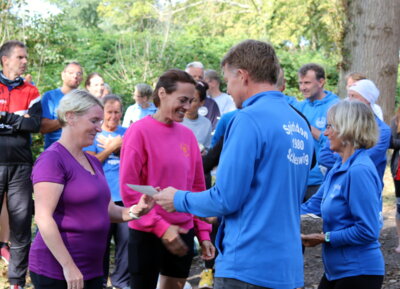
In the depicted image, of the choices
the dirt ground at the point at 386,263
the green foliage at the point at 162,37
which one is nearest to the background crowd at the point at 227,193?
the dirt ground at the point at 386,263

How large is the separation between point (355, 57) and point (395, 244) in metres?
4.17

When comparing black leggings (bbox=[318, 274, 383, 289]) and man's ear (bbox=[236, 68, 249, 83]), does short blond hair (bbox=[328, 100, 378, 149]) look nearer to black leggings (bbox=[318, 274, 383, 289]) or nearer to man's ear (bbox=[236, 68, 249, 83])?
black leggings (bbox=[318, 274, 383, 289])

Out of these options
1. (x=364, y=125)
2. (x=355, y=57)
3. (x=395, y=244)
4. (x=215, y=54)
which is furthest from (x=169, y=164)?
(x=215, y=54)

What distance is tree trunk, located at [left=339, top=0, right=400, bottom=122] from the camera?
10.6 metres

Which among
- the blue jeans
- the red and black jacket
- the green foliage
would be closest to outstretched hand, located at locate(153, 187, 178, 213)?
the blue jeans

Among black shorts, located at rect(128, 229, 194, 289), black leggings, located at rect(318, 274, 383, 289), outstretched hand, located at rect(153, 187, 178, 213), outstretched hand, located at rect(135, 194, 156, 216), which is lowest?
black shorts, located at rect(128, 229, 194, 289)

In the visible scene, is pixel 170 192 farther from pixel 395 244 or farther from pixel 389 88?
pixel 389 88

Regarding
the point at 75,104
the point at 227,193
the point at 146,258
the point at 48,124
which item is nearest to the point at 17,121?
the point at 48,124

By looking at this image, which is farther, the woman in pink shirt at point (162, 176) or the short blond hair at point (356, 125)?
the woman in pink shirt at point (162, 176)

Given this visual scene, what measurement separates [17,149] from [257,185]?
3.68 meters

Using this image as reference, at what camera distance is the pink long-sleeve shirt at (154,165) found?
416cm

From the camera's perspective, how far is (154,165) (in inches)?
165

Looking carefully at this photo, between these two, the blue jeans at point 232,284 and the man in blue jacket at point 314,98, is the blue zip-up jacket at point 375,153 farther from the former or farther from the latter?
the blue jeans at point 232,284

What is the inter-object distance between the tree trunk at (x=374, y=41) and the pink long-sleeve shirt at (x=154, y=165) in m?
7.36
